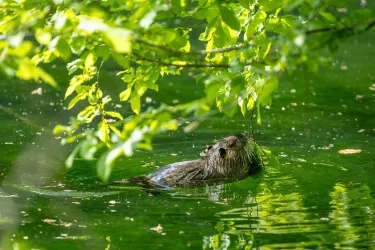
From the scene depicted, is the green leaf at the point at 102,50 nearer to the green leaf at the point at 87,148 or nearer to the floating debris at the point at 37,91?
the green leaf at the point at 87,148

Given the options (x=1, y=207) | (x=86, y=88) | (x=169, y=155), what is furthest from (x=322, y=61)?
(x=169, y=155)


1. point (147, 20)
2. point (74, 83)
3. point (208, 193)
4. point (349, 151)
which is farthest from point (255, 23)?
point (349, 151)

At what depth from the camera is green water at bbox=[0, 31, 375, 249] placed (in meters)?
5.64

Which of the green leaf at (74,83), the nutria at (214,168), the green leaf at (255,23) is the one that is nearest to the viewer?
the green leaf at (74,83)

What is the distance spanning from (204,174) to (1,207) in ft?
6.70

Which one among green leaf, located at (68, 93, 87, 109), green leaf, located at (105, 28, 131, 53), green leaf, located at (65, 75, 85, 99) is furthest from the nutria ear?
green leaf, located at (105, 28, 131, 53)

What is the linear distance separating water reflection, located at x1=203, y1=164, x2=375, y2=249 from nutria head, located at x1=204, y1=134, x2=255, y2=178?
24.3 inches

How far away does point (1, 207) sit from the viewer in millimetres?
6543

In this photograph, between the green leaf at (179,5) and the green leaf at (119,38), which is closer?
the green leaf at (119,38)

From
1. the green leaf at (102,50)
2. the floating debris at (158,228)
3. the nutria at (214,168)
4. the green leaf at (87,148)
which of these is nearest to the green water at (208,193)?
the floating debris at (158,228)

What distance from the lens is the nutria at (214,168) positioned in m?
7.46

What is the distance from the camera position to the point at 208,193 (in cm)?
718

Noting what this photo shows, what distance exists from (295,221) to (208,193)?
4.33 feet

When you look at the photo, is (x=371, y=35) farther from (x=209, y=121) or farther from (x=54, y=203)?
(x=54, y=203)
